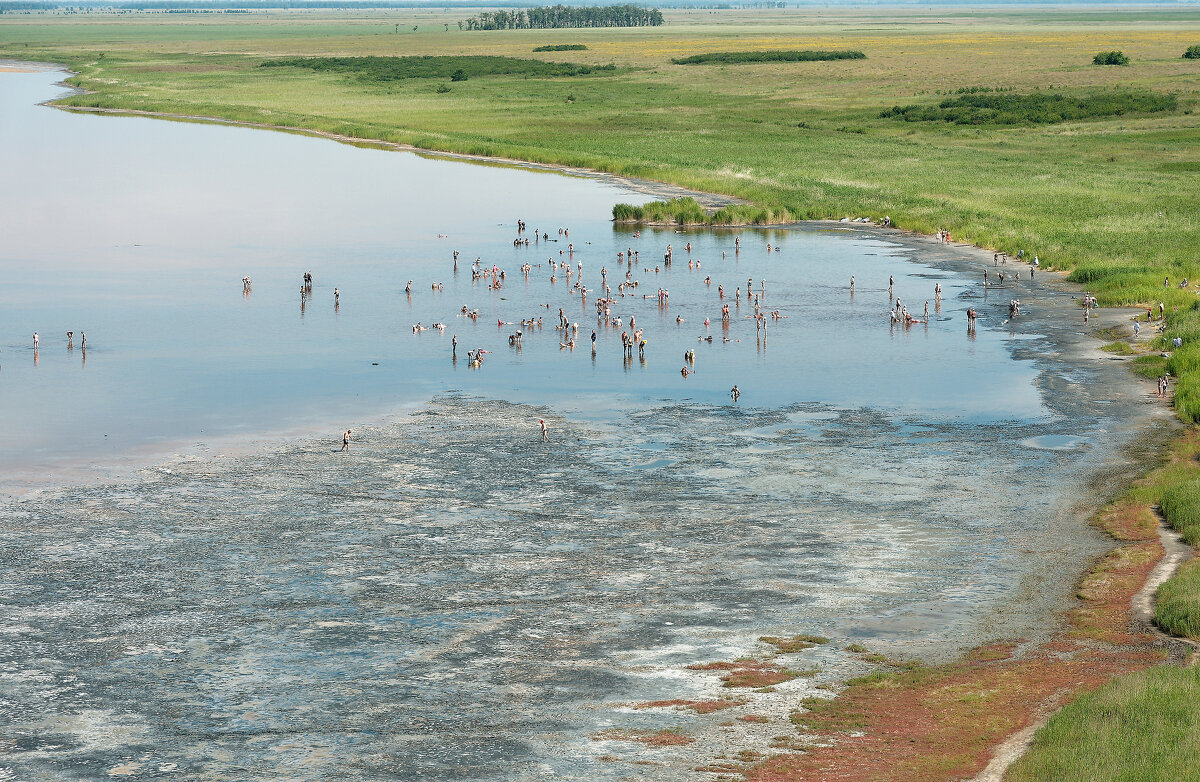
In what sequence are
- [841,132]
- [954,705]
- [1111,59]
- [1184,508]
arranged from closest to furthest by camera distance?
[954,705]
[1184,508]
[841,132]
[1111,59]

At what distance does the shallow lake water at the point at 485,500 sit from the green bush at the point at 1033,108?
54451mm

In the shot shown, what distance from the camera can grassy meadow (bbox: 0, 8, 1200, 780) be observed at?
28.9 m

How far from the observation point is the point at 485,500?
29.8 meters

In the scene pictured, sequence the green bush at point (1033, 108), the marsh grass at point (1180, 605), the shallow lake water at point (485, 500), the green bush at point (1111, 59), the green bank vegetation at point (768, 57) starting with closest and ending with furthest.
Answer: the shallow lake water at point (485, 500) < the marsh grass at point (1180, 605) < the green bush at point (1033, 108) < the green bush at point (1111, 59) < the green bank vegetation at point (768, 57)

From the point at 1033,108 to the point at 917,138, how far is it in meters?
15.4

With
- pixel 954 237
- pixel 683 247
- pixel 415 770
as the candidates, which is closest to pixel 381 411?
pixel 415 770

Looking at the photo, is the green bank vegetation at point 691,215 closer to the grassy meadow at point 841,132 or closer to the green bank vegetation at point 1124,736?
the grassy meadow at point 841,132

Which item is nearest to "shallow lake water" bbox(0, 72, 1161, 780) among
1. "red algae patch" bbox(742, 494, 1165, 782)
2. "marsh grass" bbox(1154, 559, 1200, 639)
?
"red algae patch" bbox(742, 494, 1165, 782)

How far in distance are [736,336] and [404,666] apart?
26227mm

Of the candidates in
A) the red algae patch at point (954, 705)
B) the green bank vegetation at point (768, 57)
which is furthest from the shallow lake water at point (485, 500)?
the green bank vegetation at point (768, 57)

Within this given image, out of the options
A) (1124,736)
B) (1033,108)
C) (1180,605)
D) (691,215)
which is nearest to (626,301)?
(691,215)

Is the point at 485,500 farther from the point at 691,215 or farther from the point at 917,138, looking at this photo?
the point at 917,138

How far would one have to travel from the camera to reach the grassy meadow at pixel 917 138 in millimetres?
28906

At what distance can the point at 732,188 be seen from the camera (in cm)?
7875
